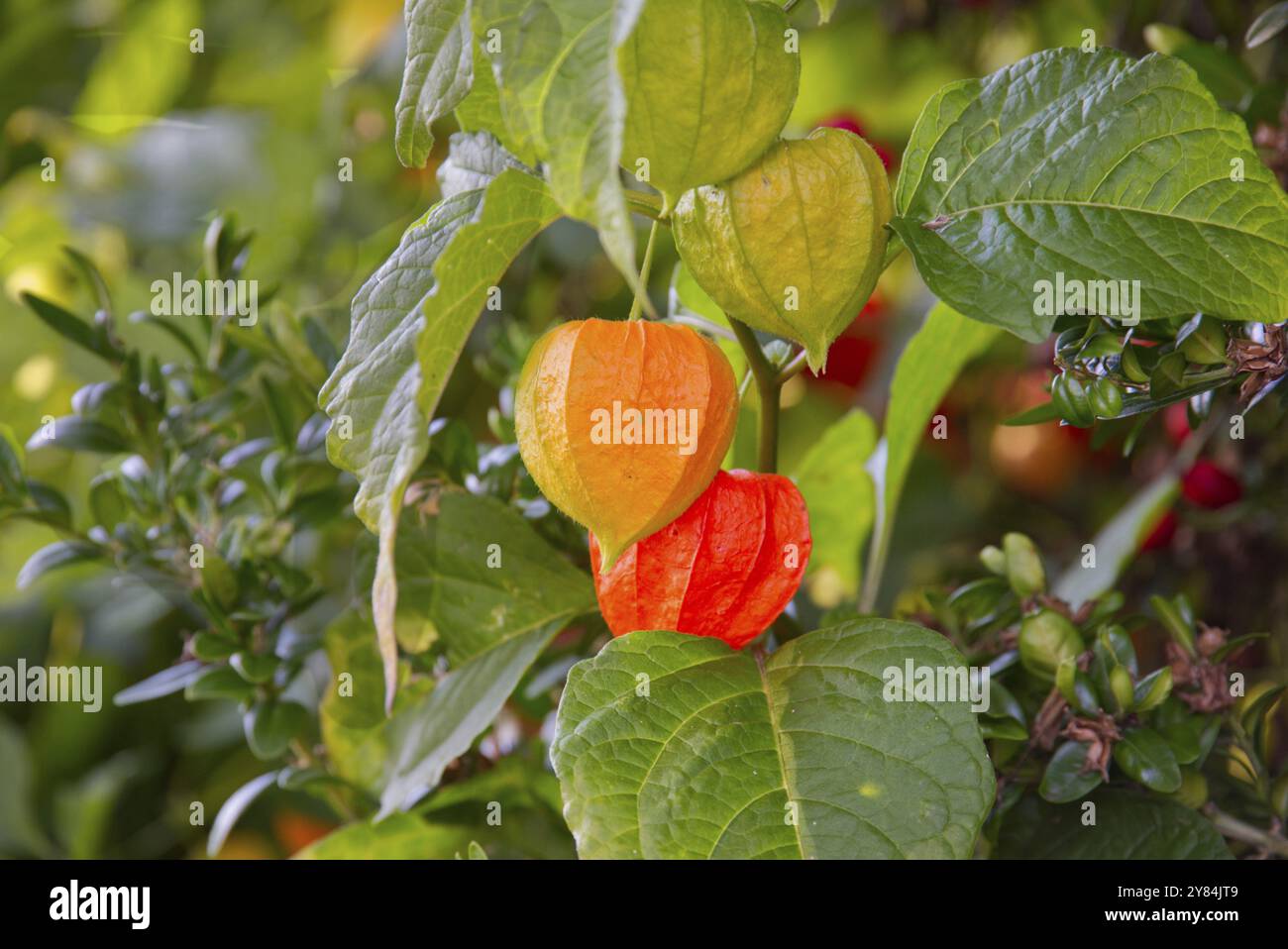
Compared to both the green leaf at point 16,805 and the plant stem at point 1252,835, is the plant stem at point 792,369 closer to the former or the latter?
the plant stem at point 1252,835

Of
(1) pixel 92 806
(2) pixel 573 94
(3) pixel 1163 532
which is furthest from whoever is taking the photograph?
(1) pixel 92 806

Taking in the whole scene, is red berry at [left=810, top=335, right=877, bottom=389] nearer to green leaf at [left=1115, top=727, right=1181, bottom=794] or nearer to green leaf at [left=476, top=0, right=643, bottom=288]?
green leaf at [left=1115, top=727, right=1181, bottom=794]

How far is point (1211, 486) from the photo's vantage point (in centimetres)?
73

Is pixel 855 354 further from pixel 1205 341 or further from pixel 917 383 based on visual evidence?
pixel 1205 341

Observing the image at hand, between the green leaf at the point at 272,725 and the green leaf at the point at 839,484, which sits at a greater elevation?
the green leaf at the point at 839,484

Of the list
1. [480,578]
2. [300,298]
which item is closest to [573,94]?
[480,578]

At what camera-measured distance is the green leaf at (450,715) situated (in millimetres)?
496

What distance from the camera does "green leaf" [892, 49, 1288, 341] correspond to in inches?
15.2

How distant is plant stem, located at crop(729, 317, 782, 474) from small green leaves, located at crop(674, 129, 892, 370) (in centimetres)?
3

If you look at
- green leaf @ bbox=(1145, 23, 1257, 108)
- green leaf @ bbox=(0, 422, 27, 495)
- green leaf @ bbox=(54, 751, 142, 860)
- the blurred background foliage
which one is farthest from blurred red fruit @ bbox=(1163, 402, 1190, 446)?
green leaf @ bbox=(54, 751, 142, 860)

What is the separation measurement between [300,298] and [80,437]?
1.24ft

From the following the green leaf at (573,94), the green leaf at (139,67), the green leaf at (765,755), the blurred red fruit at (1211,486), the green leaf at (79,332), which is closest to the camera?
the green leaf at (573,94)

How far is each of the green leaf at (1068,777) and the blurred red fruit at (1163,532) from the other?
0.35m

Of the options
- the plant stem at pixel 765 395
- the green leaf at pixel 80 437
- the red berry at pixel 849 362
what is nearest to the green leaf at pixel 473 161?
the plant stem at pixel 765 395
